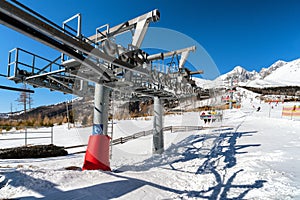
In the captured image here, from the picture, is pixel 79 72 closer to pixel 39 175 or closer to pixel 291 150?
pixel 39 175

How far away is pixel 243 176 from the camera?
5.25 m

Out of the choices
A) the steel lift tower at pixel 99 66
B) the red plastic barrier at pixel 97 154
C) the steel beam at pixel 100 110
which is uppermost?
the steel lift tower at pixel 99 66

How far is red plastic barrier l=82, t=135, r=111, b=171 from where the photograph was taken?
19.4ft

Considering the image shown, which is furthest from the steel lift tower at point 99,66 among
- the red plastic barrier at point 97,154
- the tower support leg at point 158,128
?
the tower support leg at point 158,128

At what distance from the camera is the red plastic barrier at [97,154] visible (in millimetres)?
5902

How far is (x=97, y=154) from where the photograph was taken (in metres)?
5.94

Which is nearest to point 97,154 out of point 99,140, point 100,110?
point 99,140

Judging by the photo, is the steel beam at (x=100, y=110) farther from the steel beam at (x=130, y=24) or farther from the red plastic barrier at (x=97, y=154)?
the steel beam at (x=130, y=24)

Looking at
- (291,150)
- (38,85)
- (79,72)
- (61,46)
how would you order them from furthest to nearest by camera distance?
1. (291,150)
2. (38,85)
3. (79,72)
4. (61,46)

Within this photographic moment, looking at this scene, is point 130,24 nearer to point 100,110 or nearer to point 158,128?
point 100,110

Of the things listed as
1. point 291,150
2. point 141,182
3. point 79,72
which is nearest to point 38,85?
point 79,72

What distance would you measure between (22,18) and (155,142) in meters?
9.60

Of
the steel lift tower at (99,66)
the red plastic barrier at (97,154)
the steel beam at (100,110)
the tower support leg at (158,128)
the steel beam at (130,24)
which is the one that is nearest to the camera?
the steel lift tower at (99,66)

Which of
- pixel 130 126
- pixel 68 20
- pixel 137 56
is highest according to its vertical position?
pixel 68 20
